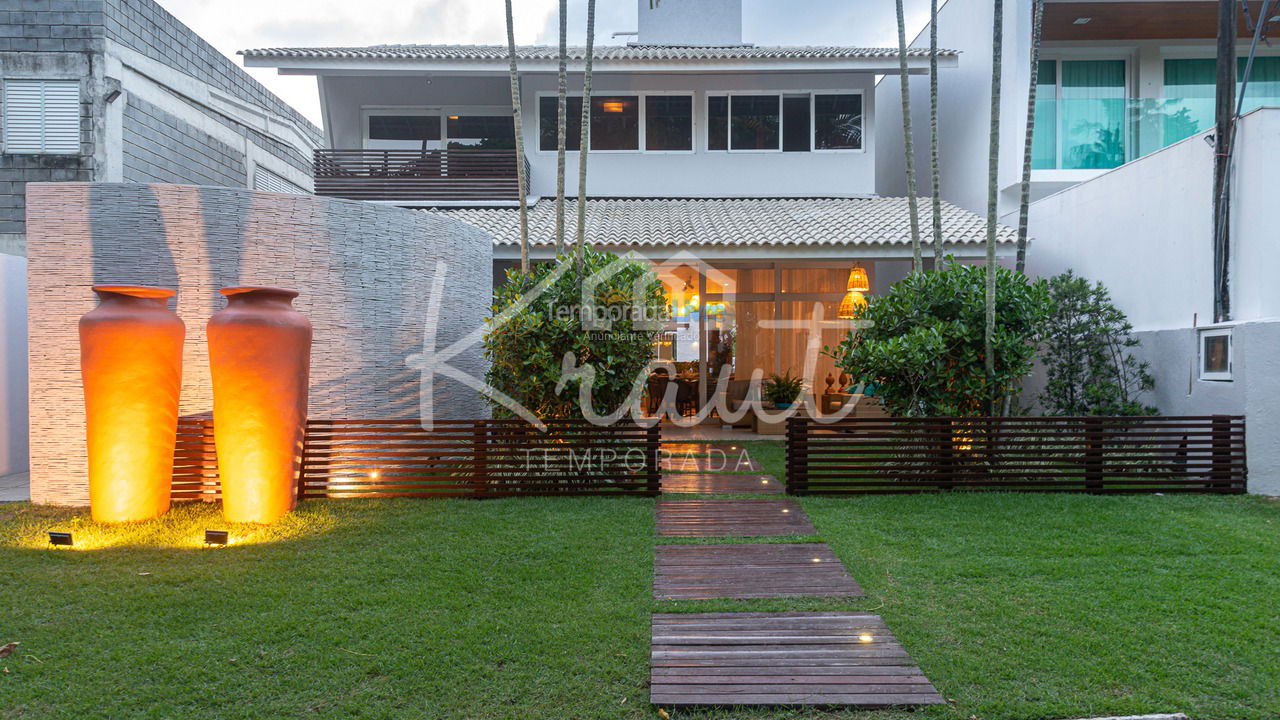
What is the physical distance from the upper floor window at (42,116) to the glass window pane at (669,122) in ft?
29.4

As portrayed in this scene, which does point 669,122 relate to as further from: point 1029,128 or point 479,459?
point 479,459

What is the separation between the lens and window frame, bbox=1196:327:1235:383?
24.8 feet

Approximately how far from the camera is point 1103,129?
1201 cm

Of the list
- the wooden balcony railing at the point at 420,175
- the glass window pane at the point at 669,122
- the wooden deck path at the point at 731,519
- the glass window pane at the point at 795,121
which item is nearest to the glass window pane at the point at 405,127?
the wooden balcony railing at the point at 420,175

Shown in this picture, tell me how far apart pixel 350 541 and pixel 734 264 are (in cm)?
819

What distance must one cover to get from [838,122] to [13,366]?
1294cm

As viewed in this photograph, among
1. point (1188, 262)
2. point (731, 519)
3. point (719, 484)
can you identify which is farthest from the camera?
point (1188, 262)

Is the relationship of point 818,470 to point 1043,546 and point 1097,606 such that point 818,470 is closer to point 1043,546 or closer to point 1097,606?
point 1043,546

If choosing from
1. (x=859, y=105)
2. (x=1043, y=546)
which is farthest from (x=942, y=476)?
(x=859, y=105)

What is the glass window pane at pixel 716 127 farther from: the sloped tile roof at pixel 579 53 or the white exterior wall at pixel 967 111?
the white exterior wall at pixel 967 111

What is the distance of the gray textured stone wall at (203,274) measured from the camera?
22.8 feet

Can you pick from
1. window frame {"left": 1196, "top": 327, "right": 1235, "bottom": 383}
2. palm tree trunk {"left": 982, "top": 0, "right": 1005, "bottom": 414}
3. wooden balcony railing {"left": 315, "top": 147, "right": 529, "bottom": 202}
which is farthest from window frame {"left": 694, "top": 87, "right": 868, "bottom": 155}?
window frame {"left": 1196, "top": 327, "right": 1235, "bottom": 383}

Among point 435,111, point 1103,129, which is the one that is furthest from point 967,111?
point 435,111

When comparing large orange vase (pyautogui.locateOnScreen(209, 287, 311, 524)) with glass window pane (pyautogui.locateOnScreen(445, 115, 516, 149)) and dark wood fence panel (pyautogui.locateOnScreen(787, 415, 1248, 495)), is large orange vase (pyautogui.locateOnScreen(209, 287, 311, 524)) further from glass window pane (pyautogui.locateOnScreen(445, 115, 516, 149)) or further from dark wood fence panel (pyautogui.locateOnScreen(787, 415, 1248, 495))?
glass window pane (pyautogui.locateOnScreen(445, 115, 516, 149))
